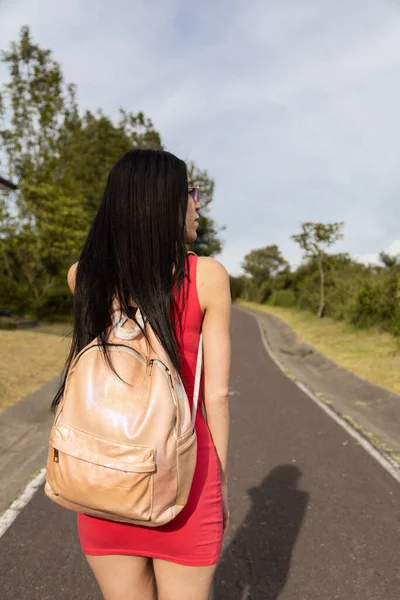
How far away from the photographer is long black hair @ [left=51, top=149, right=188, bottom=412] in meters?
1.75

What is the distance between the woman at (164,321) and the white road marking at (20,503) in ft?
9.61

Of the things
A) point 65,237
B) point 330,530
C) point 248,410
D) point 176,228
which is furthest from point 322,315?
point 176,228

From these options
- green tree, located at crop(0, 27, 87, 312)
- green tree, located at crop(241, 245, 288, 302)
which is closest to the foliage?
green tree, located at crop(0, 27, 87, 312)

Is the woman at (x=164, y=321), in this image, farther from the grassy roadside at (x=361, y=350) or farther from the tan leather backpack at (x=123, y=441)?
the grassy roadside at (x=361, y=350)

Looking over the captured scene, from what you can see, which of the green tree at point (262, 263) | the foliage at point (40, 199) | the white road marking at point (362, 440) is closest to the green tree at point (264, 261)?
the green tree at point (262, 263)

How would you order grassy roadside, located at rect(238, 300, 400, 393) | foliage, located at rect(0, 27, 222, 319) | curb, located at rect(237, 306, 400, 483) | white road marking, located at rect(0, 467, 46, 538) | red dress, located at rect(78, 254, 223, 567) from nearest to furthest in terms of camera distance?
red dress, located at rect(78, 254, 223, 567) < white road marking, located at rect(0, 467, 46, 538) < curb, located at rect(237, 306, 400, 483) < grassy roadside, located at rect(238, 300, 400, 393) < foliage, located at rect(0, 27, 222, 319)

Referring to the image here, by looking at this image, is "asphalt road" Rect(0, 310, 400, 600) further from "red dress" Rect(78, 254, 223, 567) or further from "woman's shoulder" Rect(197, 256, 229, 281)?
"woman's shoulder" Rect(197, 256, 229, 281)

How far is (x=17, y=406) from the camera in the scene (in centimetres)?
838

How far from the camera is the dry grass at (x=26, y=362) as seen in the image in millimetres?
9562

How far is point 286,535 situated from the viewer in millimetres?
4320

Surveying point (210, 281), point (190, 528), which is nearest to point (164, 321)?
point (210, 281)

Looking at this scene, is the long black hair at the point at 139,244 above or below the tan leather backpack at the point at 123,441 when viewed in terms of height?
above

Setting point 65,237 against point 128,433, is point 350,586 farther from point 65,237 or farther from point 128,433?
point 65,237

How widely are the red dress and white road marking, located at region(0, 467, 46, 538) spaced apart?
294cm
